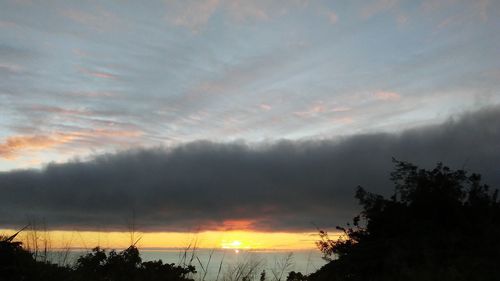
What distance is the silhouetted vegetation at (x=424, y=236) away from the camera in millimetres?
16875

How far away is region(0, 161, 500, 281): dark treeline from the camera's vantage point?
519 inches

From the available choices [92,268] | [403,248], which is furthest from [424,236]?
[92,268]

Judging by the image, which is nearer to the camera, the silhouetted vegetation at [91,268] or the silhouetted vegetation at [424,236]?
the silhouetted vegetation at [91,268]

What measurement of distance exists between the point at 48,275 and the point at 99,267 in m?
4.37

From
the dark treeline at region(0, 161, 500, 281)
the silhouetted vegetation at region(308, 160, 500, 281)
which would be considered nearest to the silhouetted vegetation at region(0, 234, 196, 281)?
the dark treeline at region(0, 161, 500, 281)

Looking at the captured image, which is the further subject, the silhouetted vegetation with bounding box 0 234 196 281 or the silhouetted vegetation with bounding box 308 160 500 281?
the silhouetted vegetation with bounding box 308 160 500 281

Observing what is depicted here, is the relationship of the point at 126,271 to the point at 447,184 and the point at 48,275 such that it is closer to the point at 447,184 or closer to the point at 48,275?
the point at 48,275

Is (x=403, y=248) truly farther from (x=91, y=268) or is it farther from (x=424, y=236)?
(x=91, y=268)

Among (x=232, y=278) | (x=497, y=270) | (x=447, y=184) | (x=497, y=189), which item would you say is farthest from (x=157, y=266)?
(x=497, y=189)

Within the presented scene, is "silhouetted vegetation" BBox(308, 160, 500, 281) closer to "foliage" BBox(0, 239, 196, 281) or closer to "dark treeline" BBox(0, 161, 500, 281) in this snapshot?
"dark treeline" BBox(0, 161, 500, 281)

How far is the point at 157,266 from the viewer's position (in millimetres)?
16234

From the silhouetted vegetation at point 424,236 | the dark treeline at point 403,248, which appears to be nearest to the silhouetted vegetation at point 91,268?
the dark treeline at point 403,248

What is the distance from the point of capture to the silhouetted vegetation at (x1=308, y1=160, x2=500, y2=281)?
16.9 m

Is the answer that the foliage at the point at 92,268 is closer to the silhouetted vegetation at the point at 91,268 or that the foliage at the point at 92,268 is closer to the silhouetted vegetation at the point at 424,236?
the silhouetted vegetation at the point at 91,268
